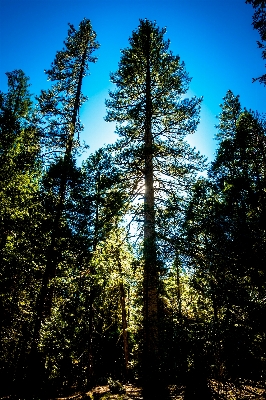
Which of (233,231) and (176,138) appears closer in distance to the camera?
(233,231)

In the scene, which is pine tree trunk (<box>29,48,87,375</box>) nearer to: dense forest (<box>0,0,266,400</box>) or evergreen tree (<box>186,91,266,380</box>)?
dense forest (<box>0,0,266,400</box>)

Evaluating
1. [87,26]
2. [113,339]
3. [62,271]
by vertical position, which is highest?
[87,26]

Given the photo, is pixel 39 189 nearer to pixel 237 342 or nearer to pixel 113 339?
pixel 237 342

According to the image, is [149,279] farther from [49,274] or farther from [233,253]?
[49,274]

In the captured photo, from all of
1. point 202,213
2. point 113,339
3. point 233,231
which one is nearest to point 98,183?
point 202,213

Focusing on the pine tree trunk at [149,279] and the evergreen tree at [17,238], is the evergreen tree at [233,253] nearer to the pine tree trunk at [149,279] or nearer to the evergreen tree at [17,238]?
the pine tree trunk at [149,279]

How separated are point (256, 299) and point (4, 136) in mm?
11990

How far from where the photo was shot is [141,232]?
31.7ft

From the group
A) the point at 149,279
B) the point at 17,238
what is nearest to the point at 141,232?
the point at 149,279

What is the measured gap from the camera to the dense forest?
5.37 metres

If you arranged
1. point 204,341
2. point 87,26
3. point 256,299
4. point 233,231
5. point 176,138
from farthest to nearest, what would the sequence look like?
point 87,26 < point 176,138 < point 233,231 < point 256,299 < point 204,341

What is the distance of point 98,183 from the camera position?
37.1ft

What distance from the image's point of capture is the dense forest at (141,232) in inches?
211

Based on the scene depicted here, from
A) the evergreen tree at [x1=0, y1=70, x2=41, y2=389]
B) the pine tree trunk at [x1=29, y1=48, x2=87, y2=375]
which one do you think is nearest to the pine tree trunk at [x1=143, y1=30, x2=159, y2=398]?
the pine tree trunk at [x1=29, y1=48, x2=87, y2=375]
